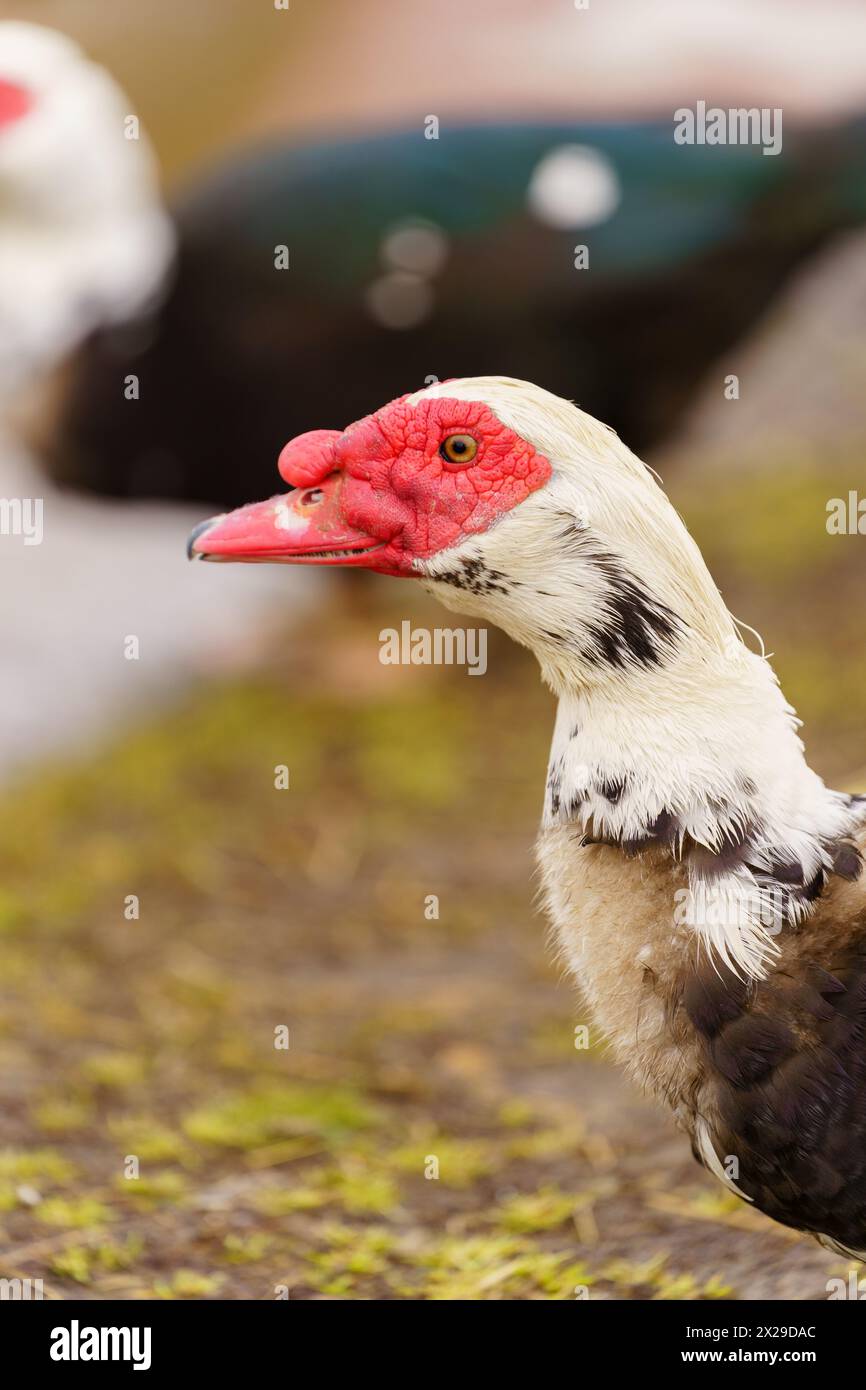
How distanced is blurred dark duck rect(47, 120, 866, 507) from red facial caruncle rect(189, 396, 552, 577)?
2.49 m

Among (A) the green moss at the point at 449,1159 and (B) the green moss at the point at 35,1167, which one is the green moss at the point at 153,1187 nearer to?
(B) the green moss at the point at 35,1167

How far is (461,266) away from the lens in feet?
14.0

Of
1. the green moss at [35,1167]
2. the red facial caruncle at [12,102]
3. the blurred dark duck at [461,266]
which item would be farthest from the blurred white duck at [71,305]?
the green moss at [35,1167]

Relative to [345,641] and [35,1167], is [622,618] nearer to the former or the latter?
[35,1167]

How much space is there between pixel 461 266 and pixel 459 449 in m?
2.65

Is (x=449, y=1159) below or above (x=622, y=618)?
below

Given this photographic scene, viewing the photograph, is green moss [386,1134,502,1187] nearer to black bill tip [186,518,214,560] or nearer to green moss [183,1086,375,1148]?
green moss [183,1086,375,1148]

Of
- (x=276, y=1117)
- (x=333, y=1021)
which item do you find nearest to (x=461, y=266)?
(x=333, y=1021)

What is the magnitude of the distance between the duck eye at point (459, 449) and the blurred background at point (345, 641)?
1.30 m

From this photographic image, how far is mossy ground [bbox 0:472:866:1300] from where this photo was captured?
7.87 feet

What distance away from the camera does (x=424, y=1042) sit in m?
3.31

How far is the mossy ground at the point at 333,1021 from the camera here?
240 cm
